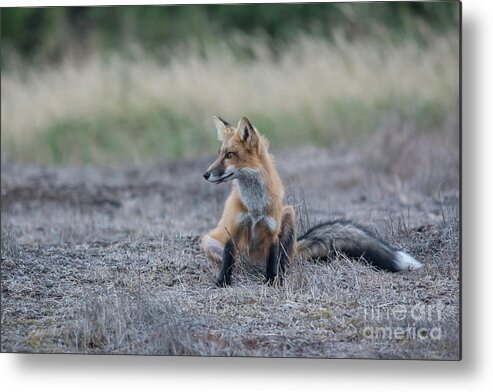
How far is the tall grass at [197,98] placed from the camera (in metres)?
8.58

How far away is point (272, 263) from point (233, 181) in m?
0.58

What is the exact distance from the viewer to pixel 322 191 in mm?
8211

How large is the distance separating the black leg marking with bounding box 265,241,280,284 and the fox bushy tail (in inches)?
9.9

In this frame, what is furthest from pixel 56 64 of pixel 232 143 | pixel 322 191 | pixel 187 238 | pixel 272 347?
pixel 272 347

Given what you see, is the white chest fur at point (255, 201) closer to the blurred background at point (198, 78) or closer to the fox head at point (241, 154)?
the fox head at point (241, 154)

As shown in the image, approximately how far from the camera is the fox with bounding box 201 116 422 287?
5.60m

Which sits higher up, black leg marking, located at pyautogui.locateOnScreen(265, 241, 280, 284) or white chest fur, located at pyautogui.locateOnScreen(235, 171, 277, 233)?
white chest fur, located at pyautogui.locateOnScreen(235, 171, 277, 233)

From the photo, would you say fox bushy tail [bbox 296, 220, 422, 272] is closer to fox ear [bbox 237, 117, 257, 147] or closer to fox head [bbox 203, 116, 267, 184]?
fox head [bbox 203, 116, 267, 184]

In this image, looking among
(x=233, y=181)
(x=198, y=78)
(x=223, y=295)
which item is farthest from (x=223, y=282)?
(x=198, y=78)

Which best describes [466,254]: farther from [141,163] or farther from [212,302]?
[141,163]

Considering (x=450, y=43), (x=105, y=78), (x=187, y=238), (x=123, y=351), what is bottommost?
(x=123, y=351)

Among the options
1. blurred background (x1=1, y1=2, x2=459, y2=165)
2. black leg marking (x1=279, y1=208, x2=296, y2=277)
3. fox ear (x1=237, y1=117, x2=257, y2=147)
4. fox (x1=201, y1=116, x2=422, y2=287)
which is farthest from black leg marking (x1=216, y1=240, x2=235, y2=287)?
blurred background (x1=1, y1=2, x2=459, y2=165)

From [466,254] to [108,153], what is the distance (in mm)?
5126

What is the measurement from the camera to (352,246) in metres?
5.90
